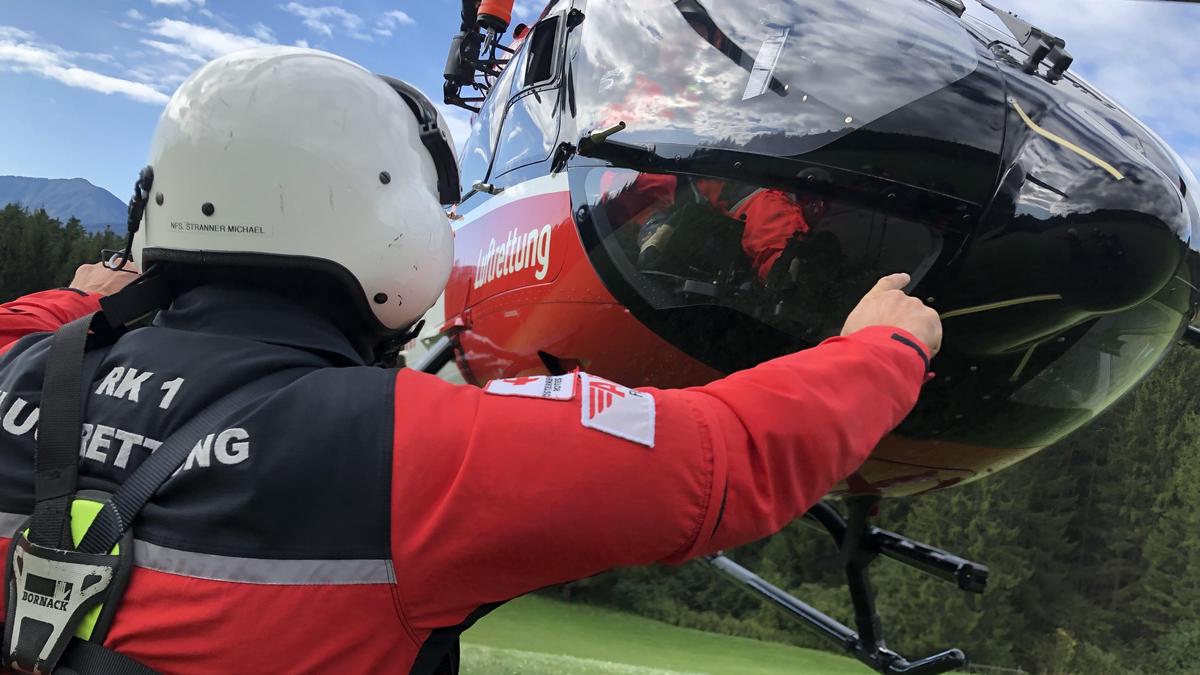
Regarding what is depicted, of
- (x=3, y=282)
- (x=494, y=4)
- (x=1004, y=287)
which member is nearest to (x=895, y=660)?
(x=1004, y=287)

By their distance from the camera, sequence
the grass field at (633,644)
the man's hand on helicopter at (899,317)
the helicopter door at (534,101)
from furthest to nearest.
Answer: the grass field at (633,644)
the helicopter door at (534,101)
the man's hand on helicopter at (899,317)

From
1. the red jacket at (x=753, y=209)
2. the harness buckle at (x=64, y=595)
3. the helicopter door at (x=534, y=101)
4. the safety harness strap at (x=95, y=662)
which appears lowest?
the safety harness strap at (x=95, y=662)

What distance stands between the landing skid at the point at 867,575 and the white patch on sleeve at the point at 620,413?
200 centimetres

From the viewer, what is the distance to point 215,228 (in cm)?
142

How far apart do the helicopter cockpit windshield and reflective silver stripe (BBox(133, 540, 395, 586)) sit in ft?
4.08

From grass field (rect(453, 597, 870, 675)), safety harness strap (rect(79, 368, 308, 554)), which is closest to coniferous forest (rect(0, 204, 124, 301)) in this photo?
grass field (rect(453, 597, 870, 675))

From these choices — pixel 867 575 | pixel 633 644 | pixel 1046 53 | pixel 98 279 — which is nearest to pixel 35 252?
→ pixel 633 644

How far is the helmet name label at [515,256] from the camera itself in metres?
2.53

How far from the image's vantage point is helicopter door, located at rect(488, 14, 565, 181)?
264cm

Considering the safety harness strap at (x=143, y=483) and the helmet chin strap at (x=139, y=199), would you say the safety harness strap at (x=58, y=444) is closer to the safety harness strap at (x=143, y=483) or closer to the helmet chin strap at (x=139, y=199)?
the safety harness strap at (x=143, y=483)

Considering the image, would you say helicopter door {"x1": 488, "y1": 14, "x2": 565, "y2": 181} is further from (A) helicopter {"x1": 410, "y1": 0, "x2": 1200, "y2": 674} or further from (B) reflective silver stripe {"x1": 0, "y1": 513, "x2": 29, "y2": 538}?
(B) reflective silver stripe {"x1": 0, "y1": 513, "x2": 29, "y2": 538}

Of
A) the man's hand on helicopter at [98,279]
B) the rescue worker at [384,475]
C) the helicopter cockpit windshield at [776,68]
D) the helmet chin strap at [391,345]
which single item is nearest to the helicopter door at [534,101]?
the helicopter cockpit windshield at [776,68]

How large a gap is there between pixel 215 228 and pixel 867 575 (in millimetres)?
2592

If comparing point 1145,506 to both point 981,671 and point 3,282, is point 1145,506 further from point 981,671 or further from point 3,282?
point 3,282
